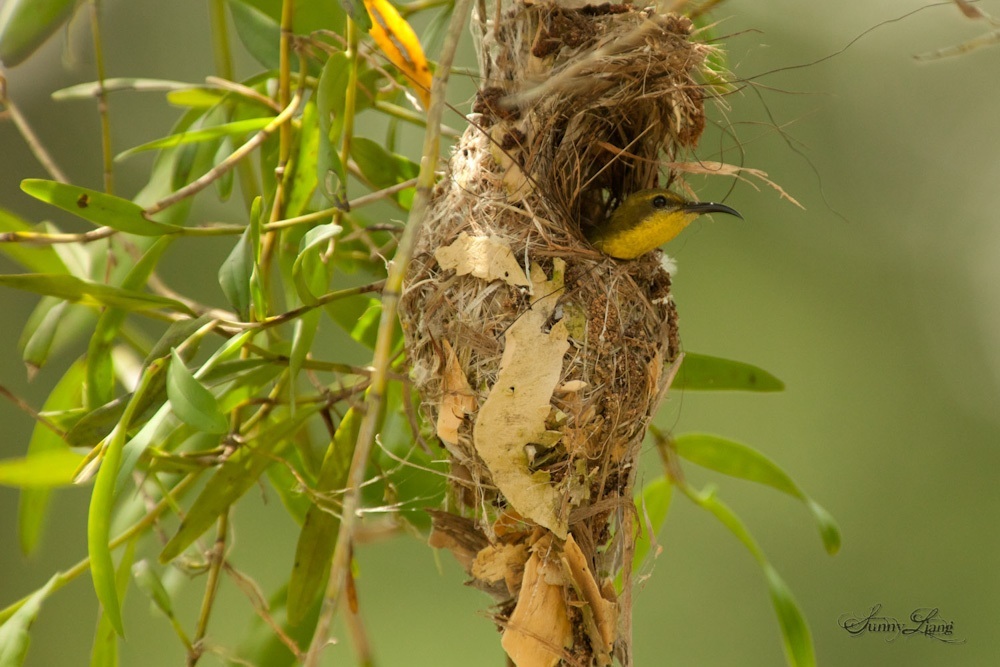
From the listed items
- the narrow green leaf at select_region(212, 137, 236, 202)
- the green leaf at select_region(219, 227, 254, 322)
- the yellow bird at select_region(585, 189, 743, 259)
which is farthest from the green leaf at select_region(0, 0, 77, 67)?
the yellow bird at select_region(585, 189, 743, 259)

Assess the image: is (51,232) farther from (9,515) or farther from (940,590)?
(940,590)

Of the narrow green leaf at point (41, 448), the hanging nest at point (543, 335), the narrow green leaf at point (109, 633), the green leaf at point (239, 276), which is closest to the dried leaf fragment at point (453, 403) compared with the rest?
the hanging nest at point (543, 335)

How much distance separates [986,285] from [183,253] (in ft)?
16.3

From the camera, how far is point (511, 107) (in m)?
1.55

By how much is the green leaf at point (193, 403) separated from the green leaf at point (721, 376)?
2.69 ft

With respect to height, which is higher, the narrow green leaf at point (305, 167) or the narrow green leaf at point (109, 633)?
the narrow green leaf at point (305, 167)

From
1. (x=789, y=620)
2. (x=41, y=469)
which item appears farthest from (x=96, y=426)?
(x=789, y=620)

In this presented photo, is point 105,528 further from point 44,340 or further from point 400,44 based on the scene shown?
point 400,44

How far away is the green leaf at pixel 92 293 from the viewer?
1367 mm

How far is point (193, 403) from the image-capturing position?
1.19 m

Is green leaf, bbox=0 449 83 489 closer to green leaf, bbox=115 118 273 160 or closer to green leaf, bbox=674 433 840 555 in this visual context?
green leaf, bbox=115 118 273 160

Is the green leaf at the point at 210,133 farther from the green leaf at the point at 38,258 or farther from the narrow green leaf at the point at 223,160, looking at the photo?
the green leaf at the point at 38,258

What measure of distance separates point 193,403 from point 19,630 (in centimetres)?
57

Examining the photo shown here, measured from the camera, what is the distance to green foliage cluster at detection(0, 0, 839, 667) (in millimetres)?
1335
